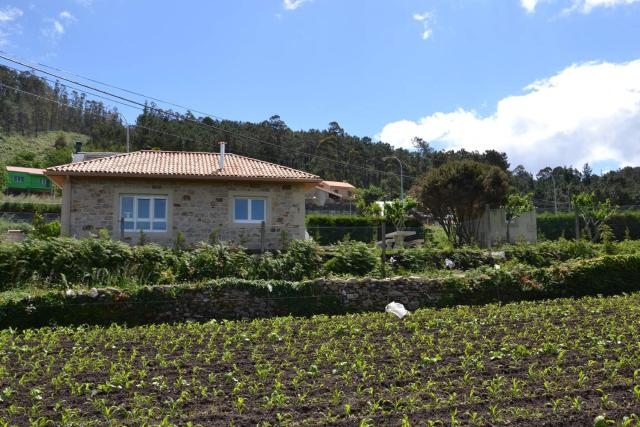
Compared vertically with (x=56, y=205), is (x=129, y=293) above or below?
below

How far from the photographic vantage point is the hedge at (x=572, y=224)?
25703mm

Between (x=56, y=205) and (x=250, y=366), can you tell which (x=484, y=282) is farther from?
(x=56, y=205)

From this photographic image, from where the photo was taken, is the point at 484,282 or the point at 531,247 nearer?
the point at 484,282

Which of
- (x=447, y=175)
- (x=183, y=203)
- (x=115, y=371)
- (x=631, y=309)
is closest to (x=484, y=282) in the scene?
(x=631, y=309)

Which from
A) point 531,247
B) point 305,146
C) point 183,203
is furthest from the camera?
point 305,146

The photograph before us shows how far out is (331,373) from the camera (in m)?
5.69

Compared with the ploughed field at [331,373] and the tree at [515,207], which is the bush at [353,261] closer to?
the ploughed field at [331,373]

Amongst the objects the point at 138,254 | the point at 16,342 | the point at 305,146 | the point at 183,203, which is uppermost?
the point at 305,146

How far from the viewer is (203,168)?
59.3 feet

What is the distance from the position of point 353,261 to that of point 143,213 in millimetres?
8628

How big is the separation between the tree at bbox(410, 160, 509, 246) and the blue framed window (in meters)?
11.9

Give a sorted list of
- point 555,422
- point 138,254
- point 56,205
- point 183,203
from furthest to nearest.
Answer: point 56,205
point 183,203
point 138,254
point 555,422

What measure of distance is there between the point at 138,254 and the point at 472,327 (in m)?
6.70

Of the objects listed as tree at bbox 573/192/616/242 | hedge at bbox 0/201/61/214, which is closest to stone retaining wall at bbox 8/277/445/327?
tree at bbox 573/192/616/242
